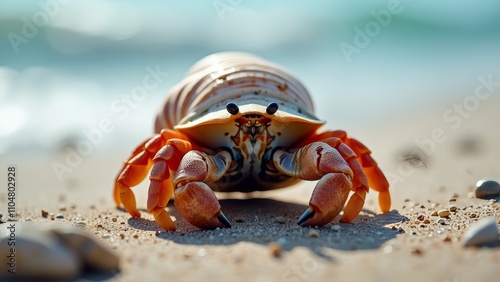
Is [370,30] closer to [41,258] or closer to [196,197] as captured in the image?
[196,197]

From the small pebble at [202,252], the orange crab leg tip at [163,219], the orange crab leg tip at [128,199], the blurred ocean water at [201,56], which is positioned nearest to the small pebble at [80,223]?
the orange crab leg tip at [128,199]

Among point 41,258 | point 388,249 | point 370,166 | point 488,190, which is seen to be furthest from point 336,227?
point 41,258

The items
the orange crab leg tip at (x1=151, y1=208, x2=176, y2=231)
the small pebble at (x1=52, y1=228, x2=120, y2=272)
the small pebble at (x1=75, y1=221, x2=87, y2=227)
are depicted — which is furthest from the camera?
the small pebble at (x1=75, y1=221, x2=87, y2=227)

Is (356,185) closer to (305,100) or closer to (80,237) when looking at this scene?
(305,100)

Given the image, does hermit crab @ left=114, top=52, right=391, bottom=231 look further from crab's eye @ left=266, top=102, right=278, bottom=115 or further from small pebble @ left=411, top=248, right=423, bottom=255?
small pebble @ left=411, top=248, right=423, bottom=255

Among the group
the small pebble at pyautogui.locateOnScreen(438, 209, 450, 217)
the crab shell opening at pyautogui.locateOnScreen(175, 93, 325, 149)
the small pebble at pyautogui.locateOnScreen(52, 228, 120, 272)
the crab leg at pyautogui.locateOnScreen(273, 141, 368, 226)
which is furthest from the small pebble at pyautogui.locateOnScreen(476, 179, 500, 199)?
the small pebble at pyautogui.locateOnScreen(52, 228, 120, 272)

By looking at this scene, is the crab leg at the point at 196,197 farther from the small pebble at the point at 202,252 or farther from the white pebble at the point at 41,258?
the white pebble at the point at 41,258

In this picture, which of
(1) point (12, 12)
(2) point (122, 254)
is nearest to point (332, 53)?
(1) point (12, 12)

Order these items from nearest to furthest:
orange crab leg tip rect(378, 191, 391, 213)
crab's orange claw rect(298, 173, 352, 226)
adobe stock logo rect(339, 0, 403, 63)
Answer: crab's orange claw rect(298, 173, 352, 226) < orange crab leg tip rect(378, 191, 391, 213) < adobe stock logo rect(339, 0, 403, 63)
